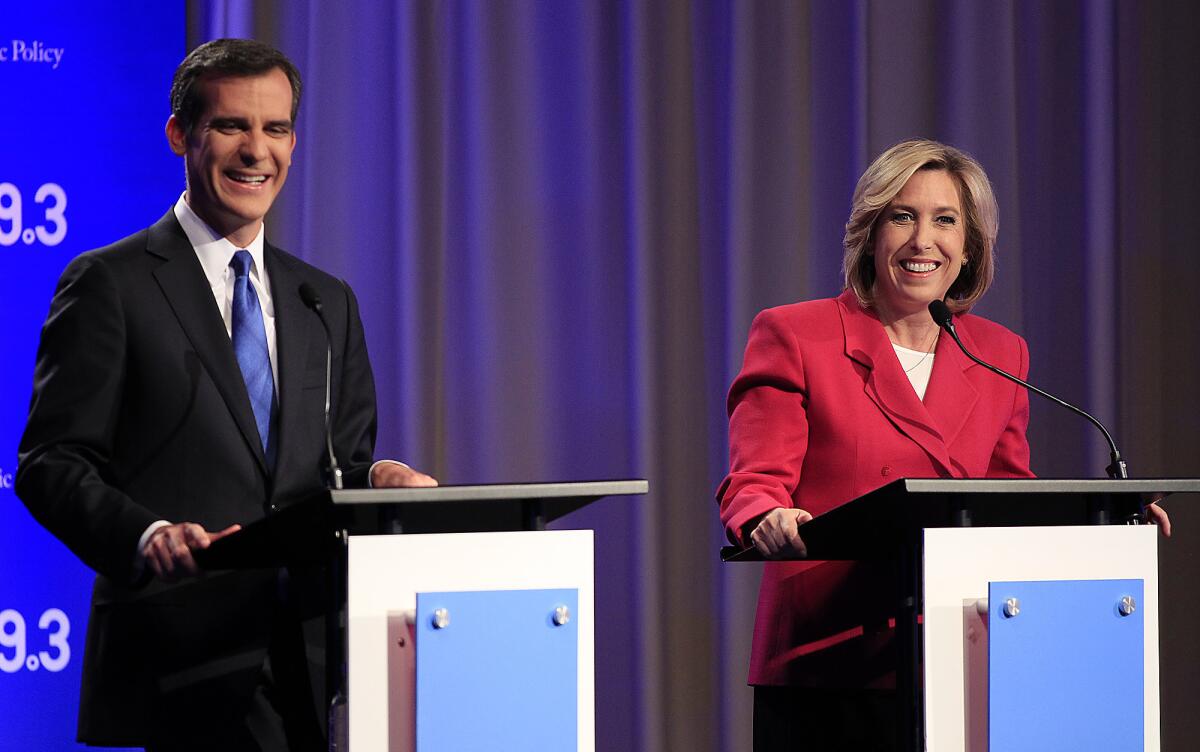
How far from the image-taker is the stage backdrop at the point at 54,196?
11.5ft

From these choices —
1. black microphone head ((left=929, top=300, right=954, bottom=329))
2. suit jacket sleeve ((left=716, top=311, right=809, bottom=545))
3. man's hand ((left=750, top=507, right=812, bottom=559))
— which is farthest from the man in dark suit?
black microphone head ((left=929, top=300, right=954, bottom=329))

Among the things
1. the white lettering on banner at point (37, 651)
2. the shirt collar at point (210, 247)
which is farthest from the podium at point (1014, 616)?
the white lettering on banner at point (37, 651)

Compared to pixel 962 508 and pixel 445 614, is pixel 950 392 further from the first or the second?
pixel 445 614

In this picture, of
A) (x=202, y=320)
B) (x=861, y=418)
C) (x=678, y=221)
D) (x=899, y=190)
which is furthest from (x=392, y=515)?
(x=678, y=221)

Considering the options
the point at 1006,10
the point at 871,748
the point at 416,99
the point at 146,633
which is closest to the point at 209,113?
the point at 146,633

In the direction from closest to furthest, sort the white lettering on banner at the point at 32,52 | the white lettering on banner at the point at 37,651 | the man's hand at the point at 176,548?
the man's hand at the point at 176,548 → the white lettering on banner at the point at 37,651 → the white lettering on banner at the point at 32,52

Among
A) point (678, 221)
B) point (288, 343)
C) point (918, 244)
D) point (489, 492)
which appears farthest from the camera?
point (678, 221)

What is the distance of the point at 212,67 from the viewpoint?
2.39m

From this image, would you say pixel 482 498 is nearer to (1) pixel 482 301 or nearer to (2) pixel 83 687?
(2) pixel 83 687

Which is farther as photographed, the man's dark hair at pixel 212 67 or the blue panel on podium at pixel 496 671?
the man's dark hair at pixel 212 67

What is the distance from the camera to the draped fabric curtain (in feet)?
13.9

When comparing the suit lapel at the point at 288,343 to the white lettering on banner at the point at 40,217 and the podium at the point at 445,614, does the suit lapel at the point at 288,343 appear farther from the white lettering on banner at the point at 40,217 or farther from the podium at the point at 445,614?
the white lettering on banner at the point at 40,217

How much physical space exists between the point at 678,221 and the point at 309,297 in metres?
2.42

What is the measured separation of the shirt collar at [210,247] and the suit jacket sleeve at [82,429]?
6.7 inches
